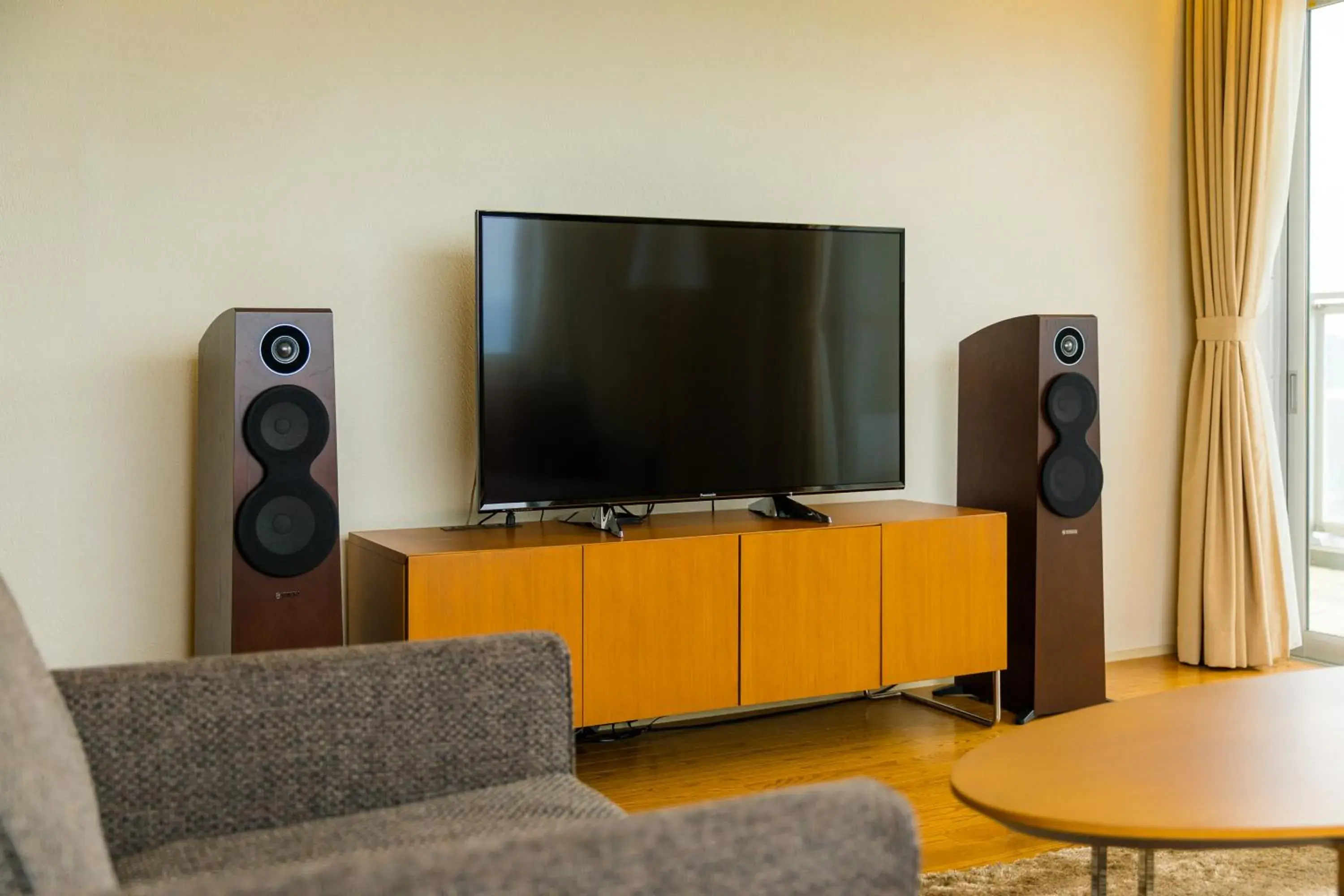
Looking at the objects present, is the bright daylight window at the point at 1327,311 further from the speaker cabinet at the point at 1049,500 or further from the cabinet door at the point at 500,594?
the cabinet door at the point at 500,594

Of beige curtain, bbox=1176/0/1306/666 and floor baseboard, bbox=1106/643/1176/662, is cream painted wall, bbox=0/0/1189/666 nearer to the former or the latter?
floor baseboard, bbox=1106/643/1176/662

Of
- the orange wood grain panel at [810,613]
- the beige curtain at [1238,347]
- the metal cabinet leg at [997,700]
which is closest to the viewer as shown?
the orange wood grain panel at [810,613]

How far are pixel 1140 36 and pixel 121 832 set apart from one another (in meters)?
4.15

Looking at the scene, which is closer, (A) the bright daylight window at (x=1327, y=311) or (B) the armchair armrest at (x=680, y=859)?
(B) the armchair armrest at (x=680, y=859)

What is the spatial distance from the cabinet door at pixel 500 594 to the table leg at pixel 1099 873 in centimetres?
124

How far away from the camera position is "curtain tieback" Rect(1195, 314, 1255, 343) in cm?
422

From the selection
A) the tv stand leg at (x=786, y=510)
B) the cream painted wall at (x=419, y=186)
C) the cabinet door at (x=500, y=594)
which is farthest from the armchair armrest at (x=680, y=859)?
the tv stand leg at (x=786, y=510)

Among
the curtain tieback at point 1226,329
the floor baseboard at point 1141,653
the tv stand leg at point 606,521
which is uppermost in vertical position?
the curtain tieback at point 1226,329

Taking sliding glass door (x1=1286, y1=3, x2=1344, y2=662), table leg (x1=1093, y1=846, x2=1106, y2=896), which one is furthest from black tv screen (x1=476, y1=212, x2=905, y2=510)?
sliding glass door (x1=1286, y1=3, x2=1344, y2=662)

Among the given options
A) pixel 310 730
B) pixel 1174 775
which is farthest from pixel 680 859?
pixel 1174 775

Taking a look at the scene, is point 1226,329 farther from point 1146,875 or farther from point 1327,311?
point 1146,875

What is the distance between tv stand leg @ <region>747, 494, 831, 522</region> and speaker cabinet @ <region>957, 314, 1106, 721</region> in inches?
25.1

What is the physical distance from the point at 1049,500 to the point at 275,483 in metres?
2.18

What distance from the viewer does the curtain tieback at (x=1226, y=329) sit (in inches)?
166
